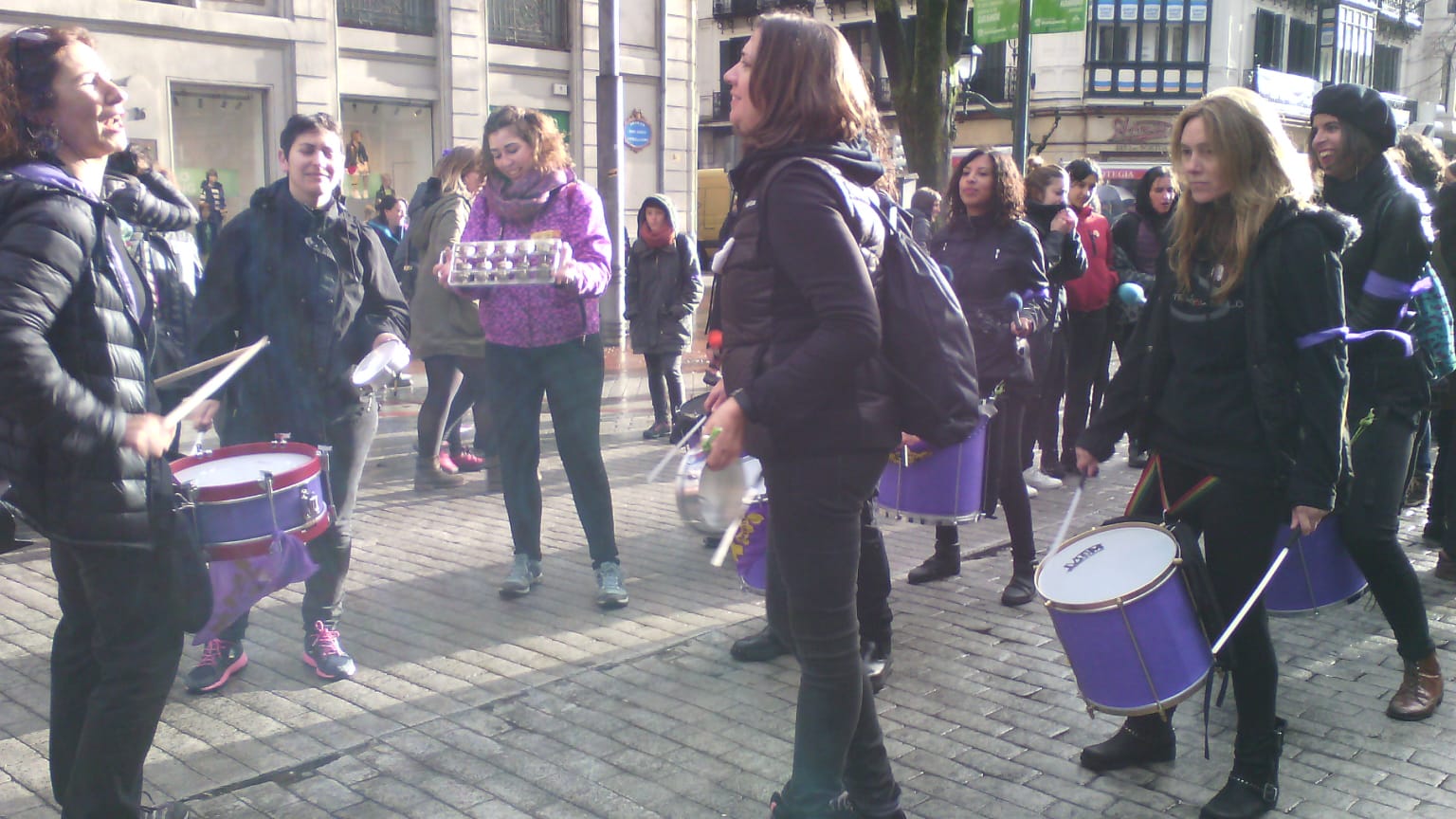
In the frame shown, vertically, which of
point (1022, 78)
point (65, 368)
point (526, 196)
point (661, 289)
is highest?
point (1022, 78)

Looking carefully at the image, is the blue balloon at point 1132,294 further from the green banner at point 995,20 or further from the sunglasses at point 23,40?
the green banner at point 995,20

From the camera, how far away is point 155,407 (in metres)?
3.09

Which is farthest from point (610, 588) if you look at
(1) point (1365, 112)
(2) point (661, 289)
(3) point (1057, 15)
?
(3) point (1057, 15)

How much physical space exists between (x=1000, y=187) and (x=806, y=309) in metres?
3.14

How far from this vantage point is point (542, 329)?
5.33m

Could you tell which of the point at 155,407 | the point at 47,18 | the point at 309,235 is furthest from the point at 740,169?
the point at 47,18

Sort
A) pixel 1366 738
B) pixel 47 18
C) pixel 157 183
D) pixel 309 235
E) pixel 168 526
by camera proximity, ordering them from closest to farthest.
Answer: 1. pixel 168 526
2. pixel 1366 738
3. pixel 309 235
4. pixel 157 183
5. pixel 47 18

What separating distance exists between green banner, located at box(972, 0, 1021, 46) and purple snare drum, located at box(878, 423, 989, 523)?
11452 millimetres

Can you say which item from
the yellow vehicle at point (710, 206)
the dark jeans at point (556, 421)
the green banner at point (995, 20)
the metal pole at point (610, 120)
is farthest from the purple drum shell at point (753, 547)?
the yellow vehicle at point (710, 206)

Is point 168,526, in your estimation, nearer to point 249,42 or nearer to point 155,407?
point 155,407

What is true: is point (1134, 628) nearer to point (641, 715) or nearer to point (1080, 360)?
point (641, 715)

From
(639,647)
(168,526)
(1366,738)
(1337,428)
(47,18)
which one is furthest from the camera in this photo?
(47,18)

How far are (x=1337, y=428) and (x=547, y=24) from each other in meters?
19.1

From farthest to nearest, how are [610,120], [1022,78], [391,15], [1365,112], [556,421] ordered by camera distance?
[391,15], [1022,78], [610,120], [556,421], [1365,112]
